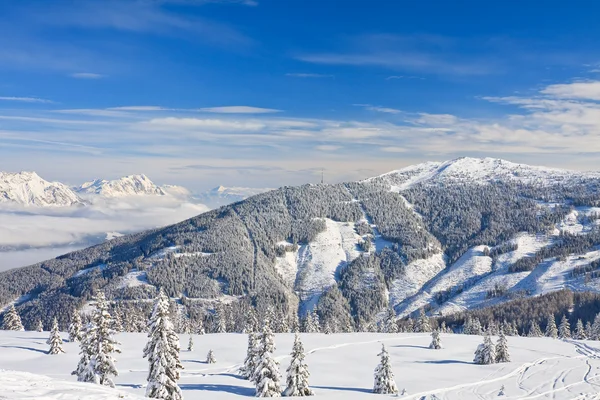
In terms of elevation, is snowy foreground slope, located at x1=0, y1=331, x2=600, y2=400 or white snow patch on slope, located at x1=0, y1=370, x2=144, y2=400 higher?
white snow patch on slope, located at x1=0, y1=370, x2=144, y2=400

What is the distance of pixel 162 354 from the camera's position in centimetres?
4103

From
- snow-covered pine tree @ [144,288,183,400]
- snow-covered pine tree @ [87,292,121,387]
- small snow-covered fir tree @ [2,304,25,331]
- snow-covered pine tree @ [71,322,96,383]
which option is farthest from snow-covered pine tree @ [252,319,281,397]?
small snow-covered fir tree @ [2,304,25,331]

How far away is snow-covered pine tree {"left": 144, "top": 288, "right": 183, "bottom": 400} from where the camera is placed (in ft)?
133

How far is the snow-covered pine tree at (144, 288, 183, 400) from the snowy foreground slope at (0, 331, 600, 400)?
6.52m

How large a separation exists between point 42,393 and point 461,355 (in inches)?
2872

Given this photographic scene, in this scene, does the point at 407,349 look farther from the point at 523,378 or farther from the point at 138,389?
the point at 138,389

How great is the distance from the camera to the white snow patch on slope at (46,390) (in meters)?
23.5

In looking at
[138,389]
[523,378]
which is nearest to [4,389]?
[138,389]

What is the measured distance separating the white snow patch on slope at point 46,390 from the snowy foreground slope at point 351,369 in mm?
47

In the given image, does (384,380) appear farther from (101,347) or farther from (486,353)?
(101,347)

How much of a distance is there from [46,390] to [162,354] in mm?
16391

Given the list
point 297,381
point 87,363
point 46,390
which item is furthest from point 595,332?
point 46,390

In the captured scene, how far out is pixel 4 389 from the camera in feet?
79.6

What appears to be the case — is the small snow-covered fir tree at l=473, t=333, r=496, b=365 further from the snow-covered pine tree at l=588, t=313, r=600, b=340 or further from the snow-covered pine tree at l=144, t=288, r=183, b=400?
the snow-covered pine tree at l=588, t=313, r=600, b=340
